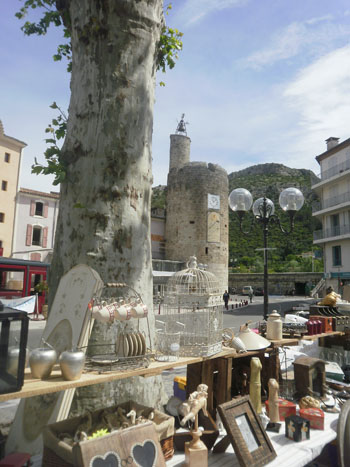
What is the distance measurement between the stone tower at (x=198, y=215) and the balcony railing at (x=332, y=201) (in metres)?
8.35

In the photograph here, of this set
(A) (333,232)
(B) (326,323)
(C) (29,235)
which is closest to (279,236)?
(A) (333,232)

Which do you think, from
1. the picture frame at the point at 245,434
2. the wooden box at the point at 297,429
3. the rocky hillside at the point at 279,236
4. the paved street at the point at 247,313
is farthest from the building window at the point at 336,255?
the picture frame at the point at 245,434

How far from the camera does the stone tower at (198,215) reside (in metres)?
31.0

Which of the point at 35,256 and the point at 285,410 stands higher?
the point at 35,256

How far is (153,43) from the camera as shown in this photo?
366cm

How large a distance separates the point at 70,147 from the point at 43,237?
879 inches

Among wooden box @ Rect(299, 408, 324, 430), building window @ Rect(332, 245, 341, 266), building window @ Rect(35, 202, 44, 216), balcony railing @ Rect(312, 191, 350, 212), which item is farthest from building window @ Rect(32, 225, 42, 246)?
wooden box @ Rect(299, 408, 324, 430)

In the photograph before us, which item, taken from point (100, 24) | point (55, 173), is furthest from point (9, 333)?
point (100, 24)

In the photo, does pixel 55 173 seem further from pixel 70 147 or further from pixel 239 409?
pixel 239 409

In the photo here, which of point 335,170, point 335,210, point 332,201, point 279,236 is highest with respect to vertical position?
point 335,170

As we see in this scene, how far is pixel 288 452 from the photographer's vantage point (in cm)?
255

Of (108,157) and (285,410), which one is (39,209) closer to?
(108,157)

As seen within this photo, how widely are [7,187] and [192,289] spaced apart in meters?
22.9

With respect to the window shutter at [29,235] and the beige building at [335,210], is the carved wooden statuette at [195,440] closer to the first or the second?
the window shutter at [29,235]
